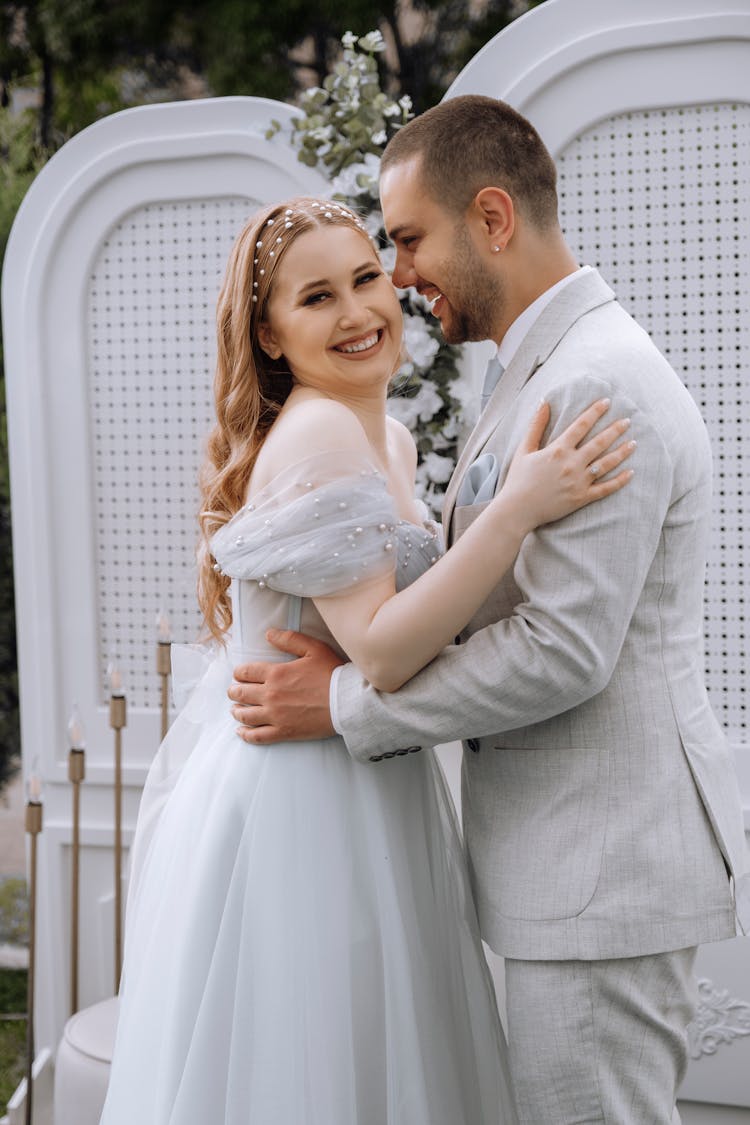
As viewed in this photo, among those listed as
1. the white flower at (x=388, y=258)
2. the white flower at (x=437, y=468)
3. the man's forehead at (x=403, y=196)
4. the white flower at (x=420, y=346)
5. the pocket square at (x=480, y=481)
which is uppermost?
the white flower at (x=388, y=258)

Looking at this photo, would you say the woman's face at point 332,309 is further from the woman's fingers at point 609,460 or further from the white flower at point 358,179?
the white flower at point 358,179

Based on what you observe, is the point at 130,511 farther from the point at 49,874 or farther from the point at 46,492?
the point at 49,874

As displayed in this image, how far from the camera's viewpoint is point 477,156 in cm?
187

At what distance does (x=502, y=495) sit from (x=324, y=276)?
1.73ft

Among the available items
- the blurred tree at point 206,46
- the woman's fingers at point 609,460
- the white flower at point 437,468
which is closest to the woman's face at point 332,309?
the woman's fingers at point 609,460

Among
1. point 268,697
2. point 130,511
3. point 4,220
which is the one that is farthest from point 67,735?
point 4,220

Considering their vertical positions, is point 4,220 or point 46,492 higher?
point 4,220

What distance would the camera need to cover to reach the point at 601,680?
1.71m

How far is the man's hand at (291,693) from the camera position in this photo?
1.94m

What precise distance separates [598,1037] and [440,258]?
1.16m

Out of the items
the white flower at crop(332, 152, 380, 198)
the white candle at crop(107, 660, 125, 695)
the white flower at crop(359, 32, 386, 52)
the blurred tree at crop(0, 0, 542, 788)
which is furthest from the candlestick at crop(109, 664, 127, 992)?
the blurred tree at crop(0, 0, 542, 788)

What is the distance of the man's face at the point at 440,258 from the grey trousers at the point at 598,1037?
963 millimetres

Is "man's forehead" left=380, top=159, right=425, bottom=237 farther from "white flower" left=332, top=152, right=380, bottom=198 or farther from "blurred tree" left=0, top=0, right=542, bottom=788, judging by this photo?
"blurred tree" left=0, top=0, right=542, bottom=788

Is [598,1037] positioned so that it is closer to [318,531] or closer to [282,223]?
[318,531]
